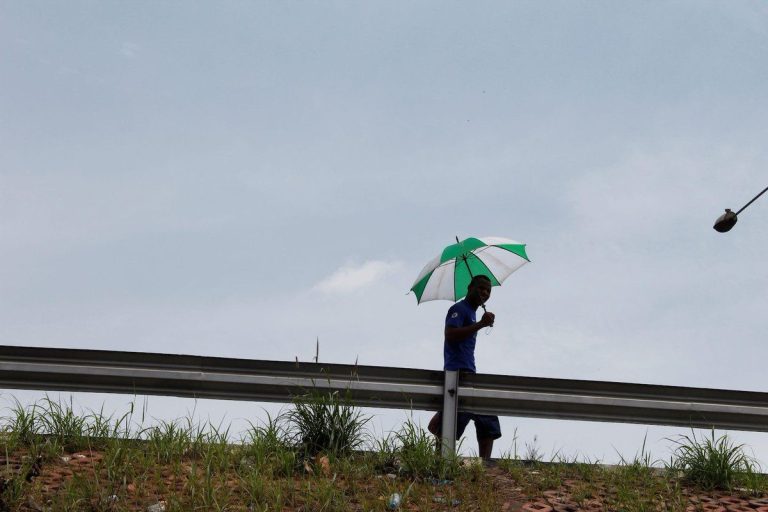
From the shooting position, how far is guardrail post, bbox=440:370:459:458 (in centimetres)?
712

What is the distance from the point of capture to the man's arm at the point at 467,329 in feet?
26.4

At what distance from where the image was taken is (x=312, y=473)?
6.41 m

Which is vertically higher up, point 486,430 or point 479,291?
point 479,291

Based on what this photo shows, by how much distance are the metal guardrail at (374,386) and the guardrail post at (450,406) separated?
5 cm

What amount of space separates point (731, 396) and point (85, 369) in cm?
522

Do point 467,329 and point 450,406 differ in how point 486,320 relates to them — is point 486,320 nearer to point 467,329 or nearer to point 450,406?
point 467,329

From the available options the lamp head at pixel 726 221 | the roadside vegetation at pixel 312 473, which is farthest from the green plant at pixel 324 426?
the lamp head at pixel 726 221

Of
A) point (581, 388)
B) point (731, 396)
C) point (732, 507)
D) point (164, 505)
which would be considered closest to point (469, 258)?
point (581, 388)

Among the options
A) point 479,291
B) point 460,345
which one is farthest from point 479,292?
point 460,345

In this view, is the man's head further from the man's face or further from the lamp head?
the lamp head

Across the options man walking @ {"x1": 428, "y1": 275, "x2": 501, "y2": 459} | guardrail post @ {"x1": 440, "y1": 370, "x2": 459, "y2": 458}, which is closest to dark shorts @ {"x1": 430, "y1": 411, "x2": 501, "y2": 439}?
man walking @ {"x1": 428, "y1": 275, "x2": 501, "y2": 459}

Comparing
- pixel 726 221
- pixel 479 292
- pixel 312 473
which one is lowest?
pixel 312 473

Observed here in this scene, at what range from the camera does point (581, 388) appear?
7406 millimetres

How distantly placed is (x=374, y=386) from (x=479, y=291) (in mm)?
1625
